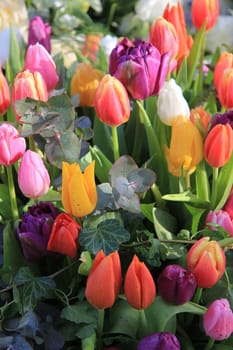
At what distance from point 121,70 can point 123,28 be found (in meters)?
1.00

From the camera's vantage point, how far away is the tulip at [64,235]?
72 cm

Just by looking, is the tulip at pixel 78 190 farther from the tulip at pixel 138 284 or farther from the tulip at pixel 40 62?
the tulip at pixel 40 62

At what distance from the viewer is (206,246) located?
2.24 ft

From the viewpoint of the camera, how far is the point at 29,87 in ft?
2.59

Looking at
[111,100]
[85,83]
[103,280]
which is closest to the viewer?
[103,280]

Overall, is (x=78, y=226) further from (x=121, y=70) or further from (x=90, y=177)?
(x=121, y=70)

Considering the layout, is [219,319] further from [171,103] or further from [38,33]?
[38,33]

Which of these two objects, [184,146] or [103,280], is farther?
[184,146]

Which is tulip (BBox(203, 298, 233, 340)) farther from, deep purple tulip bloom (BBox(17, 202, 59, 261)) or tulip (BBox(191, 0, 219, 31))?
tulip (BBox(191, 0, 219, 31))

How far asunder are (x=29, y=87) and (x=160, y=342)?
342mm

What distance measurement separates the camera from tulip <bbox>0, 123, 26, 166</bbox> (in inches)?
29.6

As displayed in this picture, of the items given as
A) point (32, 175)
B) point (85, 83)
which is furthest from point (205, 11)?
point (32, 175)

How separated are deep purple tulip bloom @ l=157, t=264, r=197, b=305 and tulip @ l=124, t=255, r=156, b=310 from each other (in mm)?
31

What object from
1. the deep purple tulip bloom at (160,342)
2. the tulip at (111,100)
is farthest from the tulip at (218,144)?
the deep purple tulip bloom at (160,342)
